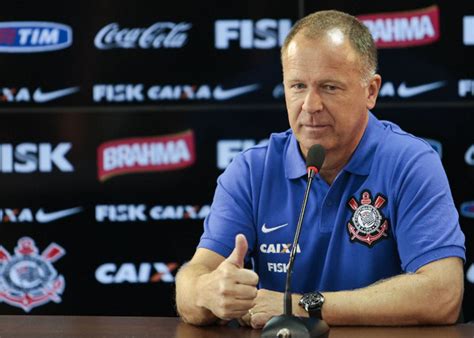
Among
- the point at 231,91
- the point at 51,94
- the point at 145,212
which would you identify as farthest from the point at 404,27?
the point at 51,94

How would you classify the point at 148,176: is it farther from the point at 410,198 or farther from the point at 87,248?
the point at 410,198

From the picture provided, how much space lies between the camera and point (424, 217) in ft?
8.03

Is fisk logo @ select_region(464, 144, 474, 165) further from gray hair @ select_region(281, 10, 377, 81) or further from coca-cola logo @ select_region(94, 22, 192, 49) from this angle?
gray hair @ select_region(281, 10, 377, 81)

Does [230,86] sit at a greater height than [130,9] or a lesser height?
lesser

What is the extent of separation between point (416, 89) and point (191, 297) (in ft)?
5.79

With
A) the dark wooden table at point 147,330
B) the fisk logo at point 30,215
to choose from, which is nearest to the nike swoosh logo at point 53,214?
the fisk logo at point 30,215

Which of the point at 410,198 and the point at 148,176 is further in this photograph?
the point at 148,176

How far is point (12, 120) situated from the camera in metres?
3.90

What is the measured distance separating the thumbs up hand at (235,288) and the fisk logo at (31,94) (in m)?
1.82

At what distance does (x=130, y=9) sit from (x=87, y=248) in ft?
3.01

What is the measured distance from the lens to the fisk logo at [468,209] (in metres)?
3.84

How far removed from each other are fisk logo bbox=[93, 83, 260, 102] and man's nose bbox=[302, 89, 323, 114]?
1.39 m

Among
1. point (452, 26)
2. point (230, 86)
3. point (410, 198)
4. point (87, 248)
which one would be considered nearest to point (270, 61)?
point (230, 86)

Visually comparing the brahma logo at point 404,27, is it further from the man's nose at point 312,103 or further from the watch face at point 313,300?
the watch face at point 313,300
